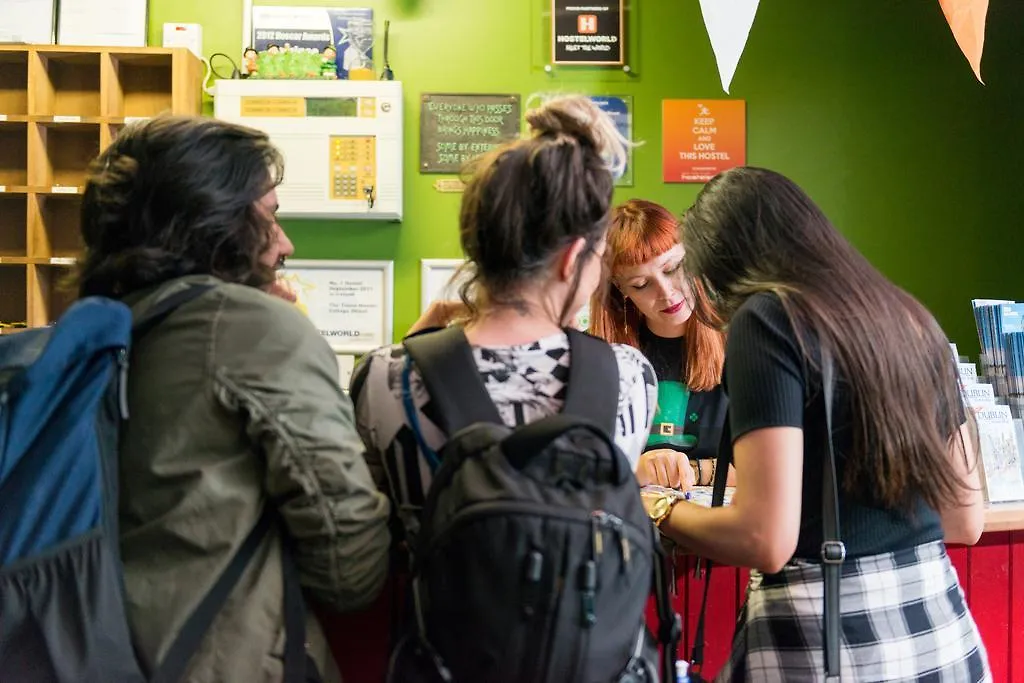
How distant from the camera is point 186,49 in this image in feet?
11.8

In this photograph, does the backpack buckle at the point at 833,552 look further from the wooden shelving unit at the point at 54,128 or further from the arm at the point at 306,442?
the wooden shelving unit at the point at 54,128

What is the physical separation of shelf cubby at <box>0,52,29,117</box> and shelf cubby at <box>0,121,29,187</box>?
88 millimetres

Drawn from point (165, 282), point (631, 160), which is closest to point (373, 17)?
point (631, 160)

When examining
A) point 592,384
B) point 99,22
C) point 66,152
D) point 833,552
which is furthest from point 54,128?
point 833,552

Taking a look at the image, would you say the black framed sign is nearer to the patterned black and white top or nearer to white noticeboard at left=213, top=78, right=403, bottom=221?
white noticeboard at left=213, top=78, right=403, bottom=221

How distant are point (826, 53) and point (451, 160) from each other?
1.80 m

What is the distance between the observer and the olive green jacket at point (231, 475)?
940mm

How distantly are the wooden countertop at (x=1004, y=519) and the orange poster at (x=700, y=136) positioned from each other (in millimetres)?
2415

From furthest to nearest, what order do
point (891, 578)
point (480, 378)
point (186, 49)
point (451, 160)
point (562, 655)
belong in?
point (451, 160)
point (186, 49)
point (891, 578)
point (480, 378)
point (562, 655)

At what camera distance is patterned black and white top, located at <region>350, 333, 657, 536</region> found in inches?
40.3

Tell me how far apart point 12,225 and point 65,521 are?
3366 millimetres

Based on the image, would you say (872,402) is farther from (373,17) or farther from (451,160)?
(373,17)

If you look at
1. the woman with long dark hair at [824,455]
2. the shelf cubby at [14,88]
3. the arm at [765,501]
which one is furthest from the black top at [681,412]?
the shelf cubby at [14,88]

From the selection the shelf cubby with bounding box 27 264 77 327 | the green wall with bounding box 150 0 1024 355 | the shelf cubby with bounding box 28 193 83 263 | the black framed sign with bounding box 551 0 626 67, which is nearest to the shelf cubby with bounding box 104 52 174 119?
the green wall with bounding box 150 0 1024 355
